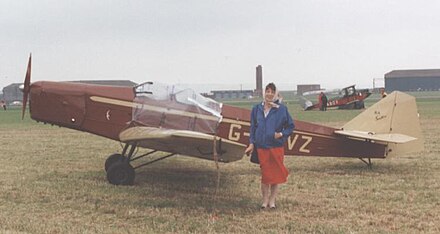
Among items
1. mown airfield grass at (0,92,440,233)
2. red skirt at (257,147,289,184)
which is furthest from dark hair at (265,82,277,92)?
mown airfield grass at (0,92,440,233)

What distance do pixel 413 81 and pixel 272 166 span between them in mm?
151485

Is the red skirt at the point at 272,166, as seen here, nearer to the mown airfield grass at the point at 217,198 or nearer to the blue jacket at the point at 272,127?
the blue jacket at the point at 272,127

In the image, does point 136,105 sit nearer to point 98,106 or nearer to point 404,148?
point 98,106

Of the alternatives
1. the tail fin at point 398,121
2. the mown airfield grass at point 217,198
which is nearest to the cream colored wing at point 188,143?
the mown airfield grass at point 217,198

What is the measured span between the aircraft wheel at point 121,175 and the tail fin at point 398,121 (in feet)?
14.7

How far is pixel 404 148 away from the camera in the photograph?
8781 millimetres

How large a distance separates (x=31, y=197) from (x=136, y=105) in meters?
2.18

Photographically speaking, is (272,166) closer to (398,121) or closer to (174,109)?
(174,109)

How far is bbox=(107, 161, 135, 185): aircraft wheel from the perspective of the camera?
7.64m

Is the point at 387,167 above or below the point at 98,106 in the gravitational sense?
below

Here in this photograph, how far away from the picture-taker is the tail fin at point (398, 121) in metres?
8.72

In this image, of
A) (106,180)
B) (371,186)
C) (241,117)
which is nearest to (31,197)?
(106,180)

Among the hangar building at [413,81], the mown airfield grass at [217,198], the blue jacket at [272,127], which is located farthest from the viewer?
the hangar building at [413,81]

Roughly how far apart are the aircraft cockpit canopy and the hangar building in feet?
476
